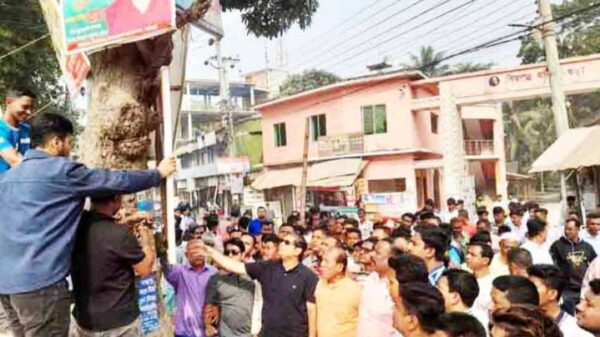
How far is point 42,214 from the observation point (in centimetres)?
293

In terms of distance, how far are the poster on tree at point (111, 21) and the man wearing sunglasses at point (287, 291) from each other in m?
2.22

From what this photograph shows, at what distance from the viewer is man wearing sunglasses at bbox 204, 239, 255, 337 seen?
5359 mm

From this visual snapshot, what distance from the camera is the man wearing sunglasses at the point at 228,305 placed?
5359mm

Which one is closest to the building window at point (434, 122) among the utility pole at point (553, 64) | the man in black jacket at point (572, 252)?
the utility pole at point (553, 64)

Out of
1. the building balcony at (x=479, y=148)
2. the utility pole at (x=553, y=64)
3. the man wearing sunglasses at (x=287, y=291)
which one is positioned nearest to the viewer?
the man wearing sunglasses at (x=287, y=291)

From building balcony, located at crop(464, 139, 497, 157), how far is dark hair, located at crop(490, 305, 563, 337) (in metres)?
27.3

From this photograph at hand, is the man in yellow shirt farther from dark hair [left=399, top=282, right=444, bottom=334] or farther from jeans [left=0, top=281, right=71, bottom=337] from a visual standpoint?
jeans [left=0, top=281, right=71, bottom=337]

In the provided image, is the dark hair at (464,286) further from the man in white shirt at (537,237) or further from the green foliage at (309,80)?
the green foliage at (309,80)

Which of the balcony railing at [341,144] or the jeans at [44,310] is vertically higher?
the balcony railing at [341,144]

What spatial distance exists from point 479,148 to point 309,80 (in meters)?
19.9

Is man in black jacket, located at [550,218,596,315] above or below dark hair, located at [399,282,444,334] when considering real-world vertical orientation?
below

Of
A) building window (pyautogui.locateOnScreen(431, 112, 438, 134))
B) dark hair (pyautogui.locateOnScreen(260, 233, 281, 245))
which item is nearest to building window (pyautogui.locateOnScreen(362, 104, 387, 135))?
building window (pyautogui.locateOnScreen(431, 112, 438, 134))

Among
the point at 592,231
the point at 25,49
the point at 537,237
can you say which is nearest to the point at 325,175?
the point at 25,49

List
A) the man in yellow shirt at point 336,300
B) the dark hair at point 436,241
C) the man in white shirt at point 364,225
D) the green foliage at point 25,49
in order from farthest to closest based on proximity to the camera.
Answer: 1. the man in white shirt at point 364,225
2. the green foliage at point 25,49
3. the dark hair at point 436,241
4. the man in yellow shirt at point 336,300
